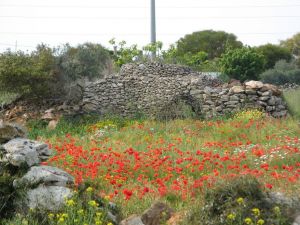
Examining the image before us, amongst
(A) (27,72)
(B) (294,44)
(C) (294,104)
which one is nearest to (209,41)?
(B) (294,44)

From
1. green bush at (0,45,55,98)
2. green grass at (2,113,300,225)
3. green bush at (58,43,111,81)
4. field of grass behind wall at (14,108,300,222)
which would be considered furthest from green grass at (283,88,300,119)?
green bush at (0,45,55,98)

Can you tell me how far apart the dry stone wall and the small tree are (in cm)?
1570

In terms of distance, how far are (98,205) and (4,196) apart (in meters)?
1.26

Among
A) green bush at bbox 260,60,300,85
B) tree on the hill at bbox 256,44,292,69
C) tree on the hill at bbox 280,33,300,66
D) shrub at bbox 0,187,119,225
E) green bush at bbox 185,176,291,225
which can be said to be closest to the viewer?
green bush at bbox 185,176,291,225

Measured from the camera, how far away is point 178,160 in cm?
863

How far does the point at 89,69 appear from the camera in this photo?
19.8 m

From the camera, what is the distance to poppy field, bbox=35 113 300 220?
7.07 m

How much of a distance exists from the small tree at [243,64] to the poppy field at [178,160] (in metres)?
20.1

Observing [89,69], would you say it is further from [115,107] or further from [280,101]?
[280,101]

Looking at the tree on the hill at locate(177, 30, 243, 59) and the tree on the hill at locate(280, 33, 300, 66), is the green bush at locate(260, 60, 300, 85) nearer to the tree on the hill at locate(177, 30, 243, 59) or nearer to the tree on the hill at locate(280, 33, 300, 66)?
the tree on the hill at locate(280, 33, 300, 66)

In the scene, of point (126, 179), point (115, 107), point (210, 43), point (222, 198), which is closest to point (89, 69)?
point (115, 107)

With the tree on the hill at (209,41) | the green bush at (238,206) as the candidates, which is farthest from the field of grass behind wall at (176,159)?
the tree on the hill at (209,41)

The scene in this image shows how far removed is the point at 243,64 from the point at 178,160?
2764 centimetres

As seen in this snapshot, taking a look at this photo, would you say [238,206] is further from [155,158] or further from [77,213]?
[155,158]
